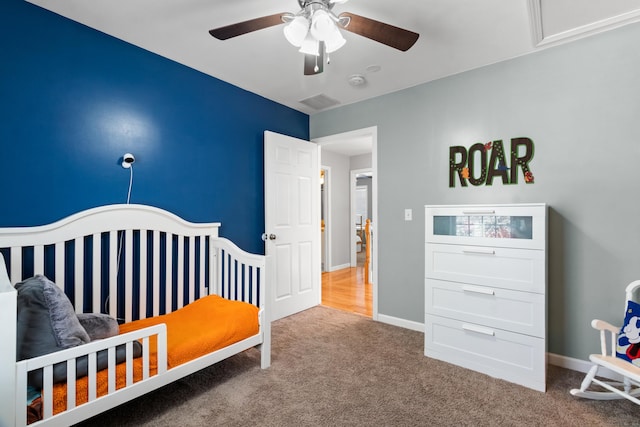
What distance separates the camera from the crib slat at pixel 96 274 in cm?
205

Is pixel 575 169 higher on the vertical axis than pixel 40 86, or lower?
lower

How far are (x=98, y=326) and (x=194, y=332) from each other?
53 centimetres

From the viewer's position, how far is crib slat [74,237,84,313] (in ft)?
6.50

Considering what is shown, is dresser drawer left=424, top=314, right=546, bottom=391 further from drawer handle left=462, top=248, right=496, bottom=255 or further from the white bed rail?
the white bed rail

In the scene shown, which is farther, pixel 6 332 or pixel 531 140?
pixel 531 140

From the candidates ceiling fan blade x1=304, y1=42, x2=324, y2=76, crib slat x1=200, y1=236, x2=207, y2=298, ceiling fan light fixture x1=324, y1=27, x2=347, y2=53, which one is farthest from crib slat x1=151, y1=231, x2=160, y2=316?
ceiling fan light fixture x1=324, y1=27, x2=347, y2=53

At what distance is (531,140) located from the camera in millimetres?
2361

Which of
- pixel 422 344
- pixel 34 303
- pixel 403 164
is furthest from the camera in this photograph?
pixel 403 164

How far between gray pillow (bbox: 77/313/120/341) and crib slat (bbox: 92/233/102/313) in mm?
255

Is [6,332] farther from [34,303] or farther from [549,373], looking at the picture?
[549,373]

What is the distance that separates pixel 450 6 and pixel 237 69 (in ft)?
5.65

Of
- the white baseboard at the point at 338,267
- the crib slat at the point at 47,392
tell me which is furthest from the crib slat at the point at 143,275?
the white baseboard at the point at 338,267

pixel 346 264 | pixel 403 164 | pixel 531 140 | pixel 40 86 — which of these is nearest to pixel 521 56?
pixel 531 140

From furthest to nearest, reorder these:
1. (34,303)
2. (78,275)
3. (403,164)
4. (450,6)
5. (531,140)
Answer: (403,164), (531,140), (78,275), (450,6), (34,303)
